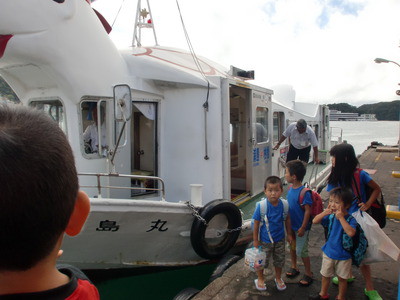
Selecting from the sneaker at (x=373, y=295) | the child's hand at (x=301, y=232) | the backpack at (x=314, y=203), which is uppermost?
the backpack at (x=314, y=203)

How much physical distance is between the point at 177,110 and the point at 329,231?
2.92 m

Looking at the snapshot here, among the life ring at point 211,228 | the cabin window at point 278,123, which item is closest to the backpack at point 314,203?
the life ring at point 211,228

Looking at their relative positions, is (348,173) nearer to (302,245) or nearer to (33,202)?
(302,245)

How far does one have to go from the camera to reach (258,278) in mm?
3373

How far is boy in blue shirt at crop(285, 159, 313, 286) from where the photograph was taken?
336cm

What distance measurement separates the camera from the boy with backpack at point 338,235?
2.79m

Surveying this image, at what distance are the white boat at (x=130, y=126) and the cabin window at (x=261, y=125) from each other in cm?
45

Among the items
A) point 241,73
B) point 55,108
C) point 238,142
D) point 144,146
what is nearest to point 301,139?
point 241,73

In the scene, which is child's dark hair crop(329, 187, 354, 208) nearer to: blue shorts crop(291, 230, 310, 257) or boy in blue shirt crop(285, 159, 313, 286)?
boy in blue shirt crop(285, 159, 313, 286)

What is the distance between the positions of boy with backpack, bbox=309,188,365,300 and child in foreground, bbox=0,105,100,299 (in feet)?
8.00

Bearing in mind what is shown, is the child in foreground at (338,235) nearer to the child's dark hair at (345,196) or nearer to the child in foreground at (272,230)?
the child's dark hair at (345,196)

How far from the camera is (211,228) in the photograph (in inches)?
177

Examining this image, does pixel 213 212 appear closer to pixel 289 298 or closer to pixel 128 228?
pixel 128 228

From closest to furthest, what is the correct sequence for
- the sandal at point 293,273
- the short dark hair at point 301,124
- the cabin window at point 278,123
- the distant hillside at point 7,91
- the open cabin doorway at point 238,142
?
1. the sandal at point 293,273
2. the distant hillside at point 7,91
3. the short dark hair at point 301,124
4. the open cabin doorway at point 238,142
5. the cabin window at point 278,123
